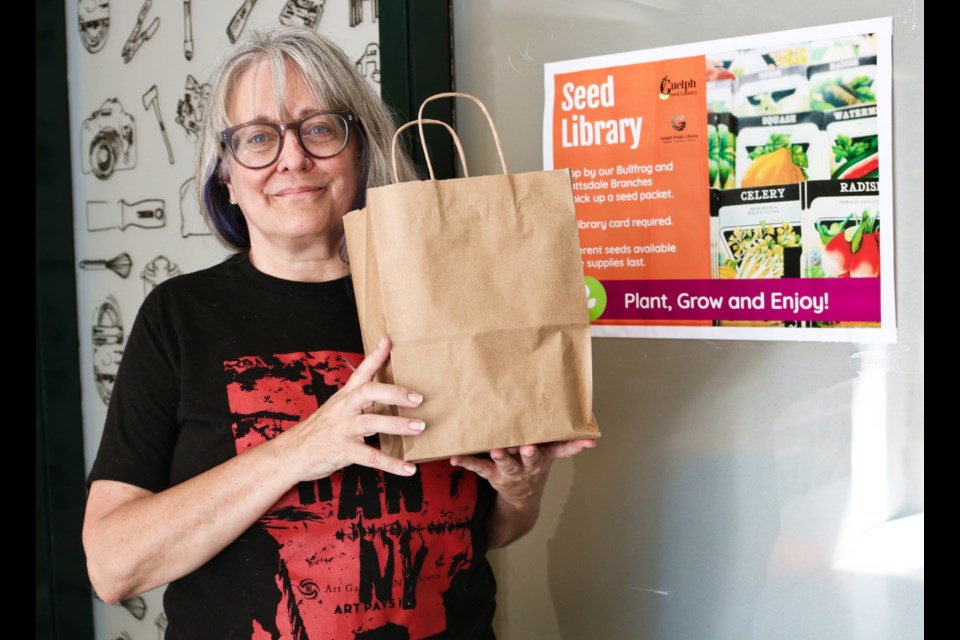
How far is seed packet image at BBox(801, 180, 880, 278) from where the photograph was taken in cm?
133

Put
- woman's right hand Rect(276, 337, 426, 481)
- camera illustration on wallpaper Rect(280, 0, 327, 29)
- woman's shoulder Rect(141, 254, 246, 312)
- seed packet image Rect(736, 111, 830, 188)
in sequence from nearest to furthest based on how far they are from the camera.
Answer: woman's right hand Rect(276, 337, 426, 481), woman's shoulder Rect(141, 254, 246, 312), seed packet image Rect(736, 111, 830, 188), camera illustration on wallpaper Rect(280, 0, 327, 29)

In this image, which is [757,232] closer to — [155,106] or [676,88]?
[676,88]

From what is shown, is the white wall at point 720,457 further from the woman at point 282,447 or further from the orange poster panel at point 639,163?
the woman at point 282,447

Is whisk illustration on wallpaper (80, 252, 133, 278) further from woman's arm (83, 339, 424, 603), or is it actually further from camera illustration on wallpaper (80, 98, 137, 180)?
woman's arm (83, 339, 424, 603)

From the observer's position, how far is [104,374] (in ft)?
7.16

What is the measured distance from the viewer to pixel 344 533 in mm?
1179

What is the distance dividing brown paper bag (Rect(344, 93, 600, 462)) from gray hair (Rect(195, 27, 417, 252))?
26 centimetres

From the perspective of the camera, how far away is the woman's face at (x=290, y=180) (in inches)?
48.1

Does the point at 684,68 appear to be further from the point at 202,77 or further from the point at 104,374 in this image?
the point at 104,374

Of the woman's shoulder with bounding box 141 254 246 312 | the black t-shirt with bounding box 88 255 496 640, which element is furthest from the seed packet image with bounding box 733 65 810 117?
the woman's shoulder with bounding box 141 254 246 312

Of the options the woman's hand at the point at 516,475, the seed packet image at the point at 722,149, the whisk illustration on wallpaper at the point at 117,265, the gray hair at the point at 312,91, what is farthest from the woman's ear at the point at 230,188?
the whisk illustration on wallpaper at the point at 117,265

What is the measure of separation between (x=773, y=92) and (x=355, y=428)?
2.90 feet

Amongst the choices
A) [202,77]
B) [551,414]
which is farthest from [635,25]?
[202,77]

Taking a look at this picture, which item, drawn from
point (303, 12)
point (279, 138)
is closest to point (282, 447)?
point (279, 138)
